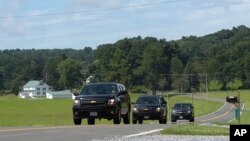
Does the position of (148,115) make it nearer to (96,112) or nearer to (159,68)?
(96,112)

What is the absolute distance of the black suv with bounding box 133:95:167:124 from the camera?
3222 centimetres

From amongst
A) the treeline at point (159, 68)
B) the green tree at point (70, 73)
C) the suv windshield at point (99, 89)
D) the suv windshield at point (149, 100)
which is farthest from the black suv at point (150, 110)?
the green tree at point (70, 73)

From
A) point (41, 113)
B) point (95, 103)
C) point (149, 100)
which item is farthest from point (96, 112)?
point (41, 113)

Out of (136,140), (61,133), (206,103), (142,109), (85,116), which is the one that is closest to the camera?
(136,140)

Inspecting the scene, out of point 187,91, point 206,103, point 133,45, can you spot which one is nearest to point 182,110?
point 206,103

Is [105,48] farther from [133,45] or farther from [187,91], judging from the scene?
[187,91]

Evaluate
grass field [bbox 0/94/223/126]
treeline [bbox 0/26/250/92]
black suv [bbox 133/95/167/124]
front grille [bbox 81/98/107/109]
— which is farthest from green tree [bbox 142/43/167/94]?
front grille [bbox 81/98/107/109]

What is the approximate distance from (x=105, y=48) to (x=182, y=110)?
13714 cm

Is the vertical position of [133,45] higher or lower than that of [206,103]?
higher

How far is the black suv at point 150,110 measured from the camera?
32.2m

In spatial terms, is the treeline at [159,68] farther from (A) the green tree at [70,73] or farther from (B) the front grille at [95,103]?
(B) the front grille at [95,103]

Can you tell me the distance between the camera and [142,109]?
3241 cm

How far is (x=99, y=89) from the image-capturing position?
2642cm

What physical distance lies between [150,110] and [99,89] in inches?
251
